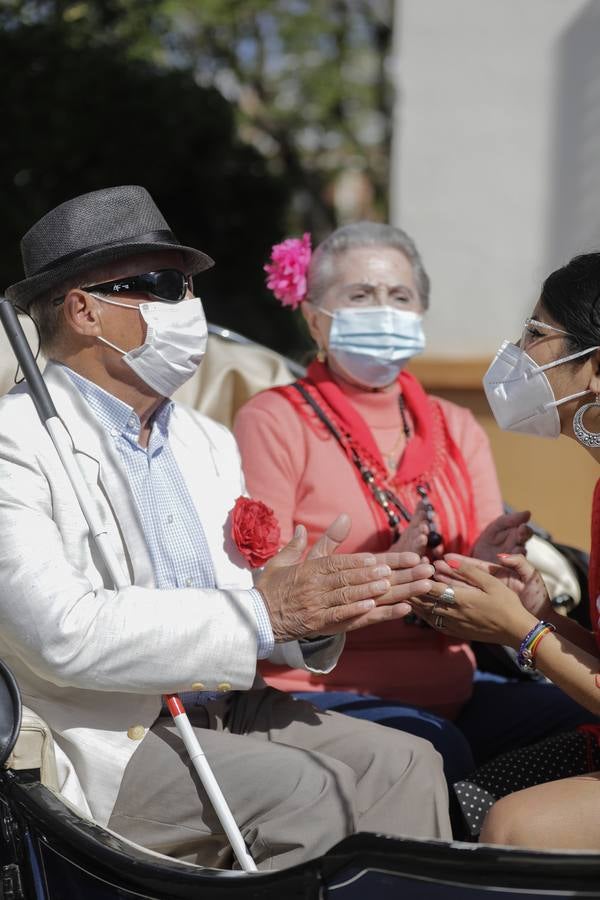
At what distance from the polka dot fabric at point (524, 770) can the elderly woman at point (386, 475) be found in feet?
0.79

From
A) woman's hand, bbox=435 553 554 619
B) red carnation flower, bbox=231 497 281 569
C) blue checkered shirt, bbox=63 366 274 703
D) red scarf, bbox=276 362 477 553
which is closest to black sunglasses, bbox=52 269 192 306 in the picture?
blue checkered shirt, bbox=63 366 274 703

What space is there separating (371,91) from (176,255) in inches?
498

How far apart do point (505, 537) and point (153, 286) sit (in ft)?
3.85

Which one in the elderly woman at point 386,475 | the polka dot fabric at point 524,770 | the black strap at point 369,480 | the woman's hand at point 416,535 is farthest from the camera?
the black strap at point 369,480

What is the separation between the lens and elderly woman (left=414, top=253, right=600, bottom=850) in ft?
7.68

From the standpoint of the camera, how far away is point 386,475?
137 inches

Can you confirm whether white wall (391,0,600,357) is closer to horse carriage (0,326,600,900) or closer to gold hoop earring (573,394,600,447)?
gold hoop earring (573,394,600,447)

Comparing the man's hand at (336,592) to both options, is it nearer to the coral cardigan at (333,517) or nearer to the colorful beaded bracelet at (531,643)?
the colorful beaded bracelet at (531,643)

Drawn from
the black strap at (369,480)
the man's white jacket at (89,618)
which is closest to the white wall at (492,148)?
the black strap at (369,480)

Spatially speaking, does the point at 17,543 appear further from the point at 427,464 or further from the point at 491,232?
the point at 491,232

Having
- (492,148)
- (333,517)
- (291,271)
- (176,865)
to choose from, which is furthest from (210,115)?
(176,865)

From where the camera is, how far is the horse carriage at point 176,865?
1.89m

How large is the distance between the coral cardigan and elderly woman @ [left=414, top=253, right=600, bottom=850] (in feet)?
1.63

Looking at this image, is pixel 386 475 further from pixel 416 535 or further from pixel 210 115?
pixel 210 115
